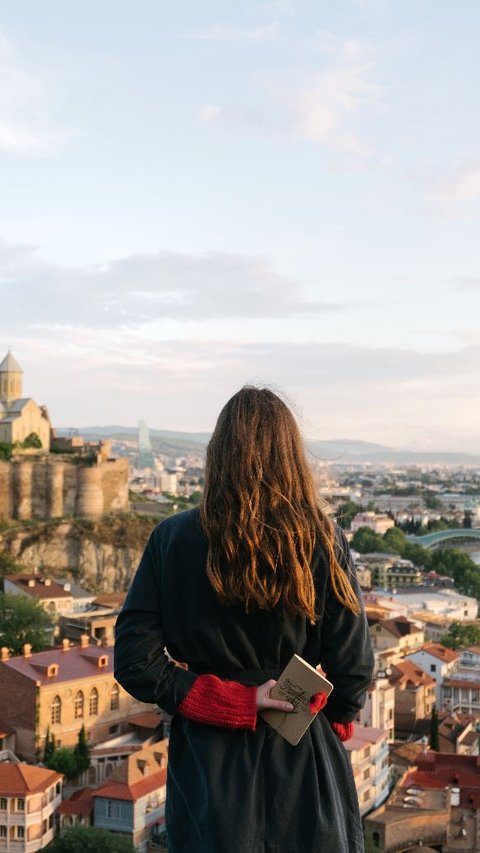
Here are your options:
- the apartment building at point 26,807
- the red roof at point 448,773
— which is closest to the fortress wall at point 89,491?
the red roof at point 448,773

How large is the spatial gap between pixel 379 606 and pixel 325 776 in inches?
1271

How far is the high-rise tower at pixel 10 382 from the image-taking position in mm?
33344

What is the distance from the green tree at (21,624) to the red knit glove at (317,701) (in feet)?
65.9

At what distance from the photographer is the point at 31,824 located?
48.9 feet

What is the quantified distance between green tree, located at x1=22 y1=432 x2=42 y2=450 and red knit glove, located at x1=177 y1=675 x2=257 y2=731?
3007cm

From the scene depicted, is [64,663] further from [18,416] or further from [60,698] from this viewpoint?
[18,416]

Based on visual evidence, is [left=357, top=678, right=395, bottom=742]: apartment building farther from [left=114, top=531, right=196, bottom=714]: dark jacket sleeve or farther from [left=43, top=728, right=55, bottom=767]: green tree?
[left=114, top=531, right=196, bottom=714]: dark jacket sleeve

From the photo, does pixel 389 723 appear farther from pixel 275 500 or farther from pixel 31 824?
pixel 275 500

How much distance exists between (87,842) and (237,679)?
517 inches

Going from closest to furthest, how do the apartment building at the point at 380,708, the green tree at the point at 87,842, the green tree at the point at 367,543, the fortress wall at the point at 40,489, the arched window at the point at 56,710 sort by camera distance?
the green tree at the point at 87,842
the arched window at the point at 56,710
the apartment building at the point at 380,708
the fortress wall at the point at 40,489
the green tree at the point at 367,543

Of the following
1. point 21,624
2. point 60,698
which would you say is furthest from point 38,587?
point 60,698

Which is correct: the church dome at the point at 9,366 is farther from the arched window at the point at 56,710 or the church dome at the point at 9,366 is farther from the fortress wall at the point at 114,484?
the arched window at the point at 56,710

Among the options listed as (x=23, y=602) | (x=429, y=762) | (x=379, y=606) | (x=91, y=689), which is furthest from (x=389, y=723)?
(x=379, y=606)

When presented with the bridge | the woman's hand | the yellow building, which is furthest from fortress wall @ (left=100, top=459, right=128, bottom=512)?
the bridge
